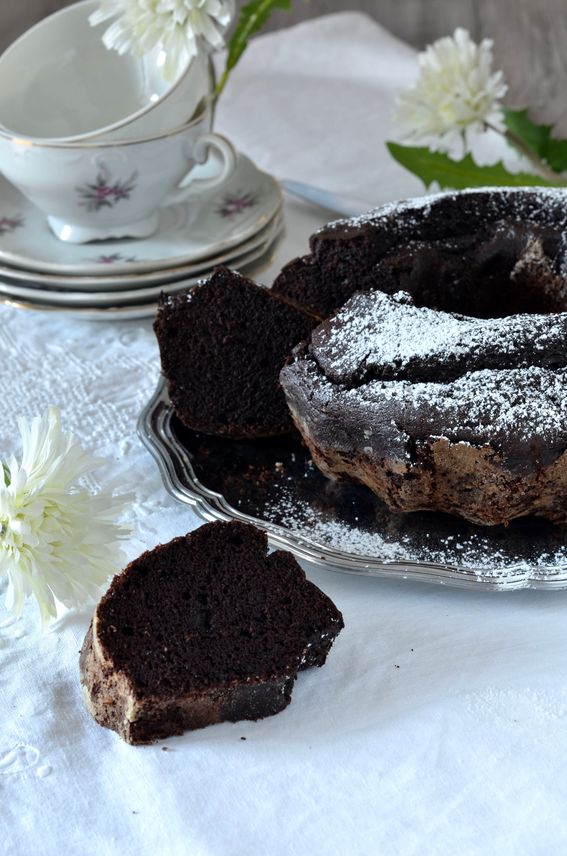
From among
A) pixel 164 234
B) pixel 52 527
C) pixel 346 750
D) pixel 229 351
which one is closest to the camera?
pixel 346 750

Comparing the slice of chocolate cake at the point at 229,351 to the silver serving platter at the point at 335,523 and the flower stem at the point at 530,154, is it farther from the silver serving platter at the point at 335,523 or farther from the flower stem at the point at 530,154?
the flower stem at the point at 530,154

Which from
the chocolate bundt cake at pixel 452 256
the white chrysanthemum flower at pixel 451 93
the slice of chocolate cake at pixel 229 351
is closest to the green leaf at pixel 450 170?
the white chrysanthemum flower at pixel 451 93

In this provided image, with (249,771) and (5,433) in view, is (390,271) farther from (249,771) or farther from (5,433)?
(249,771)

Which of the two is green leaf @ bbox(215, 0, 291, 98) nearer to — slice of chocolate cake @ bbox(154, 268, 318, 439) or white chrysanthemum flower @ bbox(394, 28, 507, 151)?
white chrysanthemum flower @ bbox(394, 28, 507, 151)

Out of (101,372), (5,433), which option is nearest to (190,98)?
(101,372)

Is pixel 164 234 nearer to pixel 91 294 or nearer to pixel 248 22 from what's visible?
pixel 91 294

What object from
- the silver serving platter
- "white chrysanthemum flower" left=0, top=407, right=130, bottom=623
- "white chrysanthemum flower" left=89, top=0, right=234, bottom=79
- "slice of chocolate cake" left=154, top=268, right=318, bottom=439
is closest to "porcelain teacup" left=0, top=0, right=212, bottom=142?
"white chrysanthemum flower" left=89, top=0, right=234, bottom=79

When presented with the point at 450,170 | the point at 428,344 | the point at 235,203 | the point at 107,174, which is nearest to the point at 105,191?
the point at 107,174
